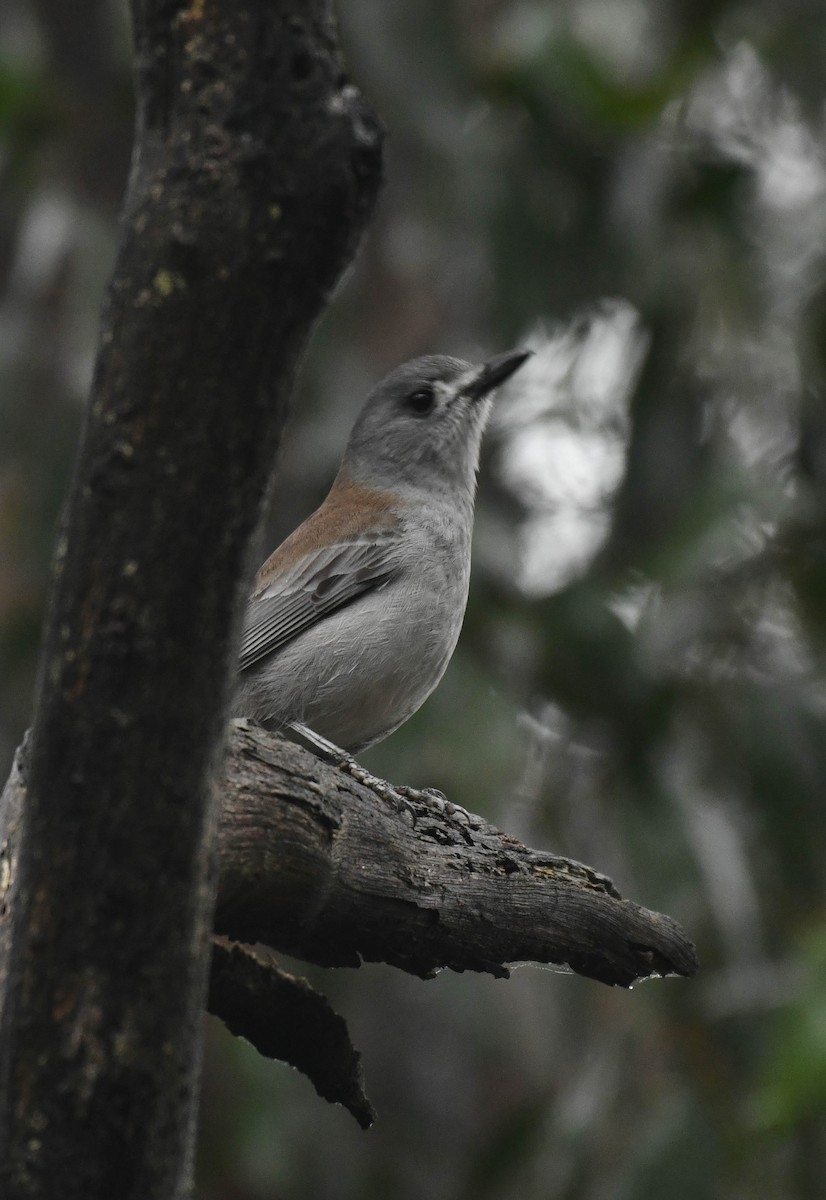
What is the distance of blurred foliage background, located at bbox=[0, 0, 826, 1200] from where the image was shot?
583 centimetres

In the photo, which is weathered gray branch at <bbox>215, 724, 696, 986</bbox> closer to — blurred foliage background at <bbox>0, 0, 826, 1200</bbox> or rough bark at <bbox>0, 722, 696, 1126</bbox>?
rough bark at <bbox>0, 722, 696, 1126</bbox>

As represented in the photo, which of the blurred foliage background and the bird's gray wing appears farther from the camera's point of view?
the blurred foliage background

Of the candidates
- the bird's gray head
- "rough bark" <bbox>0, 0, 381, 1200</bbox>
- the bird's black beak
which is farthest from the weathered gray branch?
the bird's black beak

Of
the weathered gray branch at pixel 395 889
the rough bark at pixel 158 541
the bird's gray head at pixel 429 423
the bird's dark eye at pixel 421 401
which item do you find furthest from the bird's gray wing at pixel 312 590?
the rough bark at pixel 158 541

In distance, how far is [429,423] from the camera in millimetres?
5547

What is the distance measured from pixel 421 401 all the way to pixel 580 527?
326 centimetres

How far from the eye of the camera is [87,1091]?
1.77 metres

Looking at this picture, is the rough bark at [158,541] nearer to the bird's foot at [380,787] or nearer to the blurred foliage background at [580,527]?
the bird's foot at [380,787]

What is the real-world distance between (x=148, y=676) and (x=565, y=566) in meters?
6.77

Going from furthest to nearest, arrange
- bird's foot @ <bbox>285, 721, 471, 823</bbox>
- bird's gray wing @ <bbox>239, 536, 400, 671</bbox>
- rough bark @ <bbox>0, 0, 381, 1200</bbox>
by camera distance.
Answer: bird's gray wing @ <bbox>239, 536, 400, 671</bbox> < bird's foot @ <bbox>285, 721, 471, 823</bbox> < rough bark @ <bbox>0, 0, 381, 1200</bbox>

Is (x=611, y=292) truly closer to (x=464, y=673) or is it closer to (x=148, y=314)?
(x=464, y=673)

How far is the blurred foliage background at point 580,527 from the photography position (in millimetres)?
5828

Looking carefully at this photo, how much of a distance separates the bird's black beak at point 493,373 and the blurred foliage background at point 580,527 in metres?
0.94

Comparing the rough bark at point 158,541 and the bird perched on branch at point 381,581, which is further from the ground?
the bird perched on branch at point 381,581
